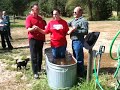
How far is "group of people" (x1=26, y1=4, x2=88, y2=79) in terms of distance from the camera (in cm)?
679

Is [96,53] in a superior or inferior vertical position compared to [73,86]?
superior

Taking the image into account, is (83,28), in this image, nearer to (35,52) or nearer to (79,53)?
(79,53)

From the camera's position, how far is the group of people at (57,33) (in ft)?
22.3

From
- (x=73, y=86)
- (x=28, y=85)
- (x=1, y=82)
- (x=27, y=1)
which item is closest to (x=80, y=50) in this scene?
(x=73, y=86)

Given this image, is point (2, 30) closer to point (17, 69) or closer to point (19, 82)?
point (17, 69)

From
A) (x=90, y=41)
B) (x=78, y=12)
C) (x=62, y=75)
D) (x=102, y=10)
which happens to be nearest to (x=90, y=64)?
(x=90, y=41)

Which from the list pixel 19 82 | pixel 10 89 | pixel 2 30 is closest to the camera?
pixel 10 89

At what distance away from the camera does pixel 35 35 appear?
7.14 m

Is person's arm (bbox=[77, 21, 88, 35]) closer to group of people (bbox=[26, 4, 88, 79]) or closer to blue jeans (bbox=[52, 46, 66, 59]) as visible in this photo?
group of people (bbox=[26, 4, 88, 79])

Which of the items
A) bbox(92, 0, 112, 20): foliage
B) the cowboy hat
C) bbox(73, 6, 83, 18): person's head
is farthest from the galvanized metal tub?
bbox(92, 0, 112, 20): foliage

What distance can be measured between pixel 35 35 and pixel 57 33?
2.03 feet

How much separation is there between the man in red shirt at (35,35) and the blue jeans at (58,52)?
1.52 feet

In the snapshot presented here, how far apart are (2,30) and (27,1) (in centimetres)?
4358

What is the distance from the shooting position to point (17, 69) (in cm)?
838
